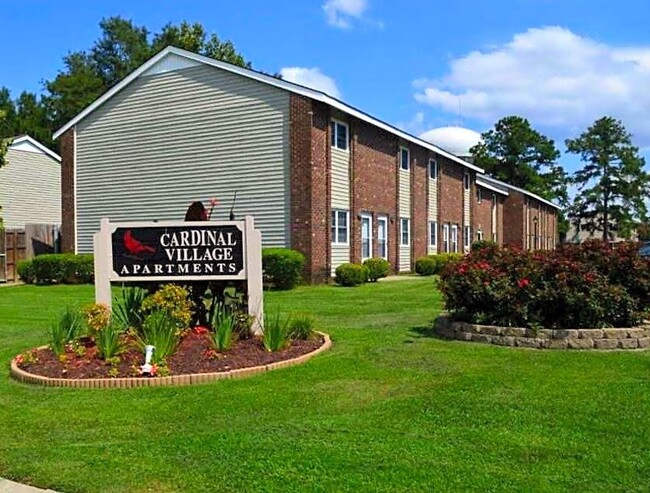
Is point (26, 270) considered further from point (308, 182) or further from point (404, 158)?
point (404, 158)

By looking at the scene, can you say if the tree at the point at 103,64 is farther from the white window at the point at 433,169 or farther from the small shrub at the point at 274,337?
the small shrub at the point at 274,337

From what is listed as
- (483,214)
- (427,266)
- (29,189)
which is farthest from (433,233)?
(29,189)

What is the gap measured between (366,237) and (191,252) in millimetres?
16522

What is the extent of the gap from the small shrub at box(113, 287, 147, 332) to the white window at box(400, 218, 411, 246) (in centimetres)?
1983

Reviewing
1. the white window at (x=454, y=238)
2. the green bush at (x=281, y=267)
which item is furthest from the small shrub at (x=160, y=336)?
the white window at (x=454, y=238)

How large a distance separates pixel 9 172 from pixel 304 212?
17124mm

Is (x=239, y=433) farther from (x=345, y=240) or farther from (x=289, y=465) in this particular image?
(x=345, y=240)

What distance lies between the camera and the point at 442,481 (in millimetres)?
4324

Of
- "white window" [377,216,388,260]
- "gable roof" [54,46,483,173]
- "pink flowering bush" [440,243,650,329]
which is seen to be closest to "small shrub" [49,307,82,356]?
"pink flowering bush" [440,243,650,329]

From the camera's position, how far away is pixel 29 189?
3269 centimetres

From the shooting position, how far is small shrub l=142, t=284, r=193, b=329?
863cm

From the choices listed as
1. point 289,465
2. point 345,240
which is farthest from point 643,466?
point 345,240

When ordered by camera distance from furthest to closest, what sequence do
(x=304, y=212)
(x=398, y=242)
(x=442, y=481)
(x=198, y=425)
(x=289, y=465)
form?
(x=398, y=242) < (x=304, y=212) < (x=198, y=425) < (x=289, y=465) < (x=442, y=481)

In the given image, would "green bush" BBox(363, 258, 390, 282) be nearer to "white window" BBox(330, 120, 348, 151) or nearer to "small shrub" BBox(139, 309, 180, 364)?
"white window" BBox(330, 120, 348, 151)
